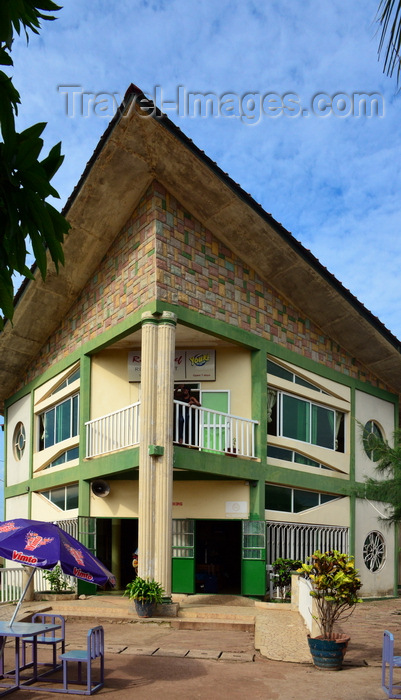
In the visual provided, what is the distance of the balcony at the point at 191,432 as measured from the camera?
16891 millimetres

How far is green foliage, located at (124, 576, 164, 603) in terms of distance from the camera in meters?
14.1

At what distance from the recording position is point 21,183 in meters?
3.62

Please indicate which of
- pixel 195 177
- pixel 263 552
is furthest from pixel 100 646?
pixel 195 177

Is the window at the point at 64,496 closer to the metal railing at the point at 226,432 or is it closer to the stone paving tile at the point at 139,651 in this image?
the metal railing at the point at 226,432

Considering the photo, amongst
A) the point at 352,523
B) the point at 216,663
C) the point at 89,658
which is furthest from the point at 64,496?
the point at 89,658

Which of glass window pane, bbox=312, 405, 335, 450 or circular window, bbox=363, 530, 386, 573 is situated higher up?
glass window pane, bbox=312, 405, 335, 450

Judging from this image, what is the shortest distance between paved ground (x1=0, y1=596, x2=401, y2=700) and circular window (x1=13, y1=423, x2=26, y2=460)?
9870 mm

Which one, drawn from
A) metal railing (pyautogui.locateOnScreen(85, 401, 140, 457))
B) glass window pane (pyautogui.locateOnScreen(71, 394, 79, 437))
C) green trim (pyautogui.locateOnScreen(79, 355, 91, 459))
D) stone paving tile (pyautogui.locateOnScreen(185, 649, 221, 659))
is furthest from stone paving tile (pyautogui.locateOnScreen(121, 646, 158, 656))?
glass window pane (pyautogui.locateOnScreen(71, 394, 79, 437))

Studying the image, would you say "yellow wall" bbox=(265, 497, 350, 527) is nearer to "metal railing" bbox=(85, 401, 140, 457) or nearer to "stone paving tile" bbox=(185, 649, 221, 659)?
"metal railing" bbox=(85, 401, 140, 457)

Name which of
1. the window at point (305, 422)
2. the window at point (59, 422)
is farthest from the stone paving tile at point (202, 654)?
the window at point (59, 422)

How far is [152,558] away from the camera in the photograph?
14.8m

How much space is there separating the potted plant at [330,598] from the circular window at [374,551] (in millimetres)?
12024

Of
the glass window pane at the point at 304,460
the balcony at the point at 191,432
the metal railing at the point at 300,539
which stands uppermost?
the balcony at the point at 191,432

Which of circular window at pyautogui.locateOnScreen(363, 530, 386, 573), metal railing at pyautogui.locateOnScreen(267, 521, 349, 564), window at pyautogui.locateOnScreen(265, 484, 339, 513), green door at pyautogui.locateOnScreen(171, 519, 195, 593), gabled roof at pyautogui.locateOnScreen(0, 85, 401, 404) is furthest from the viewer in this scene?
circular window at pyautogui.locateOnScreen(363, 530, 386, 573)
